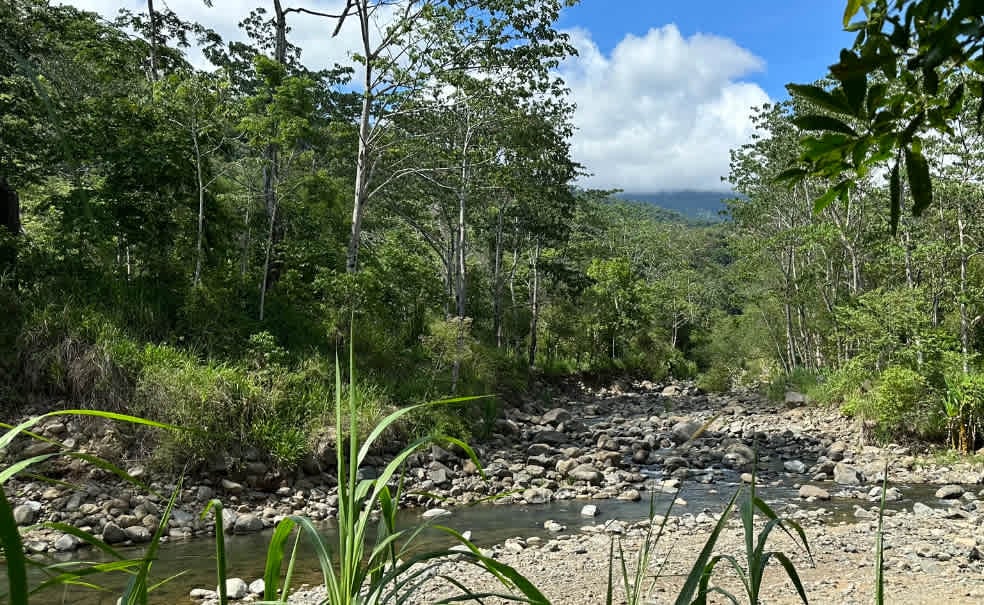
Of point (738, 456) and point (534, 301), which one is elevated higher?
point (534, 301)

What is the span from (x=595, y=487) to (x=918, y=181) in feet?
30.8

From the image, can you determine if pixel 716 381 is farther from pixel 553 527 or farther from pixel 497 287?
pixel 553 527

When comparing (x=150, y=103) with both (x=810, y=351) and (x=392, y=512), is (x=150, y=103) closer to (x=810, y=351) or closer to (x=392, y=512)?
(x=392, y=512)

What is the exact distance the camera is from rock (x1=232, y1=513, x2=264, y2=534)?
7301 mm

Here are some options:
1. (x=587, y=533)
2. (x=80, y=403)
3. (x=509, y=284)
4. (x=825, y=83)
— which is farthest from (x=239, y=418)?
(x=509, y=284)

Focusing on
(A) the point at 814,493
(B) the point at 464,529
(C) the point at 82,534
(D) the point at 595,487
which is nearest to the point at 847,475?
(A) the point at 814,493

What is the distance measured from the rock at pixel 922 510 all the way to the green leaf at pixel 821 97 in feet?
27.8

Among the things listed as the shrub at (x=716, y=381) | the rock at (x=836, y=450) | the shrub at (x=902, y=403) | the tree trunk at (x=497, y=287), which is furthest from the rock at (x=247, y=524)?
the shrub at (x=716, y=381)

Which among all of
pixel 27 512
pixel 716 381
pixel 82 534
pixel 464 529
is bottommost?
pixel 716 381

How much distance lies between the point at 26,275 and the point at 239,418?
3.97m

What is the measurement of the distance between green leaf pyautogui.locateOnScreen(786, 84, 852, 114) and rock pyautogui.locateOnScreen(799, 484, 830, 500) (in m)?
9.40

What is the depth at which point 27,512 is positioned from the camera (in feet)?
22.2

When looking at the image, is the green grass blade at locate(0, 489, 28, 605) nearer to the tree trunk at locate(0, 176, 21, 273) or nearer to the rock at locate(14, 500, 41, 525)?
the rock at locate(14, 500, 41, 525)

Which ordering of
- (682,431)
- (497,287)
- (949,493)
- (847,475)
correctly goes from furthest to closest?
(497,287)
(682,431)
(847,475)
(949,493)
